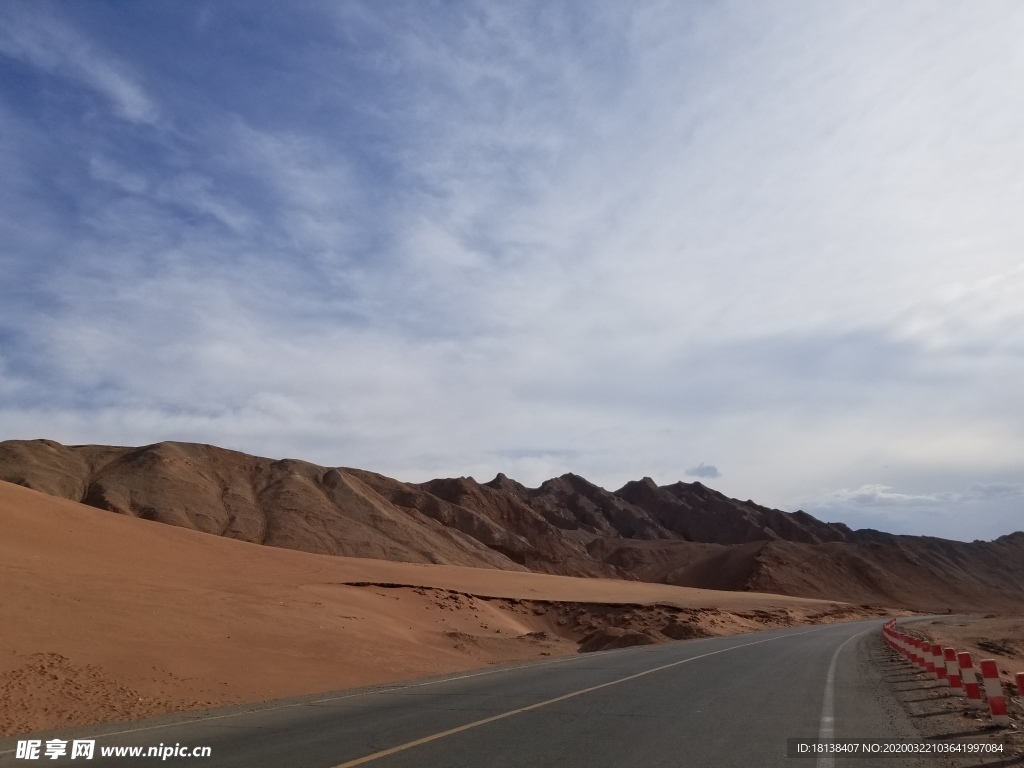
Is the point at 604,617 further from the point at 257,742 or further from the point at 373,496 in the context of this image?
the point at 373,496

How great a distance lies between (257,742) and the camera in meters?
10.4

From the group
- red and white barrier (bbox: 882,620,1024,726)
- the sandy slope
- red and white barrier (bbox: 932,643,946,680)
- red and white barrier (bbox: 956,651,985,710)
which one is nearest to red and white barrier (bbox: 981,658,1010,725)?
red and white barrier (bbox: 882,620,1024,726)

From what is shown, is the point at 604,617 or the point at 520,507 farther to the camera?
the point at 520,507

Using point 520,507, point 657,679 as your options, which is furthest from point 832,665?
point 520,507

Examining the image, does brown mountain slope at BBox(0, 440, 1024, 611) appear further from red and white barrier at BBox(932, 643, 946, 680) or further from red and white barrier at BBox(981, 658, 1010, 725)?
red and white barrier at BBox(981, 658, 1010, 725)

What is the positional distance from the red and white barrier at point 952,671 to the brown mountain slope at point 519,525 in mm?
69175

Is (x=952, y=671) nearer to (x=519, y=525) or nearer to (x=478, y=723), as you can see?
(x=478, y=723)

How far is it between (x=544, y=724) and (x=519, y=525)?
116 m

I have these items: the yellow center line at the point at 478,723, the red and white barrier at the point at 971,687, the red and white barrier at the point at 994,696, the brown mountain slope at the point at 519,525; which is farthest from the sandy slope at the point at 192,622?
the brown mountain slope at the point at 519,525

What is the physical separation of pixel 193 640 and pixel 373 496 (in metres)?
80.9

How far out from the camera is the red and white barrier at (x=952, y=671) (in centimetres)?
1420

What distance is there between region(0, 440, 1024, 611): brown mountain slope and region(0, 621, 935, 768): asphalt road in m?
66.1

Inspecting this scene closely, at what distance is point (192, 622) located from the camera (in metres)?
21.5

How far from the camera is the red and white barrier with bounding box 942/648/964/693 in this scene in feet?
46.6
